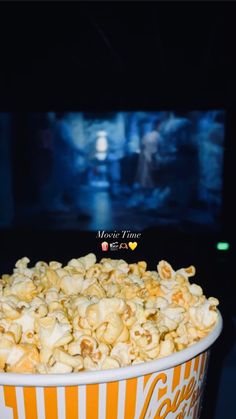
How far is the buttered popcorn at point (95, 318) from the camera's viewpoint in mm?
383

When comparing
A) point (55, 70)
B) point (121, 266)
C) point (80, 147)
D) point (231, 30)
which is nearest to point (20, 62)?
point (55, 70)

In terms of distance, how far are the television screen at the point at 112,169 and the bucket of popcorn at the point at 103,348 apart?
11.0ft

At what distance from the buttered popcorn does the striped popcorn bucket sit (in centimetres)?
2

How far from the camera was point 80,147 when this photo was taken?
155 inches

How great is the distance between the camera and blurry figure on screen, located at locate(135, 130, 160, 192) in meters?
3.83

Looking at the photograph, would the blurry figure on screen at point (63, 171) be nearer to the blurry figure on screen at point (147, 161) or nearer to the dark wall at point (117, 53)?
the dark wall at point (117, 53)

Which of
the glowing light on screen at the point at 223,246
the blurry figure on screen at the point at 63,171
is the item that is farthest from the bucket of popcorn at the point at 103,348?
the blurry figure on screen at the point at 63,171

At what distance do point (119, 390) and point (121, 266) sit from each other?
0.19 meters

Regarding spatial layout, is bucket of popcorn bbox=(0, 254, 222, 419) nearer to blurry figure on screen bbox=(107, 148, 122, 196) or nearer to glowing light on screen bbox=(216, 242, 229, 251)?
glowing light on screen bbox=(216, 242, 229, 251)

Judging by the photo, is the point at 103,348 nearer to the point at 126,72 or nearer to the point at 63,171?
the point at 63,171

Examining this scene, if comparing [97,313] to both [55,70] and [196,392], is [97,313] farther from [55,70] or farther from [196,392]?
[55,70]

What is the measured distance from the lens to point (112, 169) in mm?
3889

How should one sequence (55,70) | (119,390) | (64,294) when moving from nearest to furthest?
1. (119,390)
2. (64,294)
3. (55,70)

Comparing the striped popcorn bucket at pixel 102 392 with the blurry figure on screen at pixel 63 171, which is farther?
the blurry figure on screen at pixel 63 171
